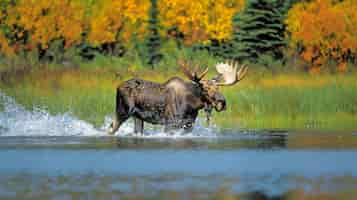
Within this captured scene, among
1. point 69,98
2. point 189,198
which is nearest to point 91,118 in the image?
point 69,98

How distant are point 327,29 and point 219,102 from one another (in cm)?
2296

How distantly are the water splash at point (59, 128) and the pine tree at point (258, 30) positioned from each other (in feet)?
79.8

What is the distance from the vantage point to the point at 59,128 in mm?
24344

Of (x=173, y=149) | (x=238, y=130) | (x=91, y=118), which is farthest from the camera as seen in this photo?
(x=91, y=118)

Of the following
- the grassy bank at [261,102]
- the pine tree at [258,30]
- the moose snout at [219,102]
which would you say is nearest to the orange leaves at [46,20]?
the pine tree at [258,30]

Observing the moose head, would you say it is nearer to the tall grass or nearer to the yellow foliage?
the tall grass

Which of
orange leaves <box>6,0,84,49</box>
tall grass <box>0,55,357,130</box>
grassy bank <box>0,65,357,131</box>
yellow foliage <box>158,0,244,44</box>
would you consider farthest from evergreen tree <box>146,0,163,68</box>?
grassy bank <box>0,65,357,131</box>

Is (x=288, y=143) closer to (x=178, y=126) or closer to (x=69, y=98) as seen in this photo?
(x=178, y=126)

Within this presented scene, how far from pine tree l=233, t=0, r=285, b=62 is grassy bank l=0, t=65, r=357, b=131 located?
19940 millimetres

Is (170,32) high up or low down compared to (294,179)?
up

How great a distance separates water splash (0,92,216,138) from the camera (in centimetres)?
2373

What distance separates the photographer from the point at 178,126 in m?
23.2

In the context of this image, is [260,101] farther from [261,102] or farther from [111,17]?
[111,17]

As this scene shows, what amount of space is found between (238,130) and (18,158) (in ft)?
21.8
